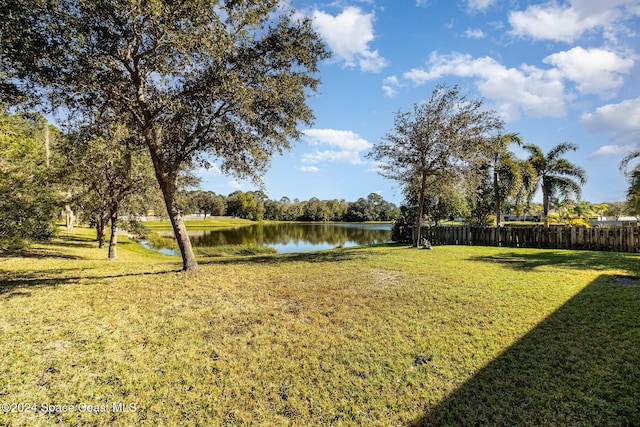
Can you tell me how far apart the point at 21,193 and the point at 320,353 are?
13551mm

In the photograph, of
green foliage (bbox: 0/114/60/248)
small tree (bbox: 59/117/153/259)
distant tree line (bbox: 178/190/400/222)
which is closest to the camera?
green foliage (bbox: 0/114/60/248)

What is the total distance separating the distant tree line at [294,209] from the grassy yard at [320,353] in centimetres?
9009

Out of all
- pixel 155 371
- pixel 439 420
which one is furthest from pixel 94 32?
pixel 439 420

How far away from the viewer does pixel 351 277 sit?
9.09 metres

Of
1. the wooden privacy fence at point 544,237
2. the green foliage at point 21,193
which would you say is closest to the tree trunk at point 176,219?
the green foliage at point 21,193

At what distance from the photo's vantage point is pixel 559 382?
363cm

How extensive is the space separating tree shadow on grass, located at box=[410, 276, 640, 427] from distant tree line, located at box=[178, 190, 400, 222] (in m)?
92.1

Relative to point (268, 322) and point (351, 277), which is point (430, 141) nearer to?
point (351, 277)

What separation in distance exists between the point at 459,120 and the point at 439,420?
14641mm

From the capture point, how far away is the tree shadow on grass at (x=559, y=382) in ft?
10.2

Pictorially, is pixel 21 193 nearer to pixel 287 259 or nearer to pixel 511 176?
pixel 287 259

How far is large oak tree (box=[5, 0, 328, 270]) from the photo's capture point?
6859mm

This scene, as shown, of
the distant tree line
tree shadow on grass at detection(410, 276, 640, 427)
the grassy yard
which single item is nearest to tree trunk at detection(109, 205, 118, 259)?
the grassy yard

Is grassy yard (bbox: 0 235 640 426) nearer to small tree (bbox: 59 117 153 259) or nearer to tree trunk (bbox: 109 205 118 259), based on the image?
small tree (bbox: 59 117 153 259)
